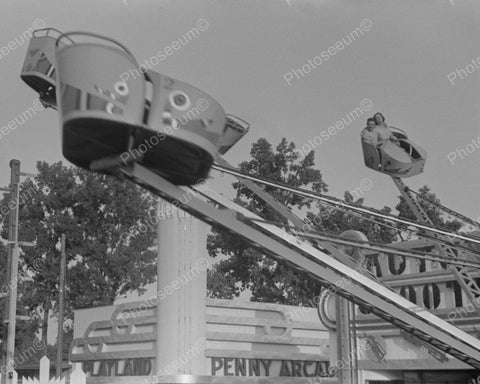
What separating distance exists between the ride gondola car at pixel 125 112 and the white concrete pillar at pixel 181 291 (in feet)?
35.4

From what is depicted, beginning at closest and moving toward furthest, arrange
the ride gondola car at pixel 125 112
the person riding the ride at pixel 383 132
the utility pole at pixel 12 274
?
the ride gondola car at pixel 125 112 < the person riding the ride at pixel 383 132 < the utility pole at pixel 12 274

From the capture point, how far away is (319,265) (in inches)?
366

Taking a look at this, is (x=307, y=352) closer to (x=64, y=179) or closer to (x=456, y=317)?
(x=456, y=317)

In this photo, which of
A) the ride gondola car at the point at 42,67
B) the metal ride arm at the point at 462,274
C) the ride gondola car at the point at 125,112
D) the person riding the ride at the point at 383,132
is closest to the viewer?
the ride gondola car at the point at 125,112

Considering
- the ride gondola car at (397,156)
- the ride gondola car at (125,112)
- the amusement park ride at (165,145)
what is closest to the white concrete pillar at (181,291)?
the ride gondola car at (397,156)

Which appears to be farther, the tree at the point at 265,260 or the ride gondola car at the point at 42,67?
the tree at the point at 265,260

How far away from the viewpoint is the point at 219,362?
74.8 ft

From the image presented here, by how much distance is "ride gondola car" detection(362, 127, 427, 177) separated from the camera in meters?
12.3

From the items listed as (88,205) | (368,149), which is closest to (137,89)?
(368,149)

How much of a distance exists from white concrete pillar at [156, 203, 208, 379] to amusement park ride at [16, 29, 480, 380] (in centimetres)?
808

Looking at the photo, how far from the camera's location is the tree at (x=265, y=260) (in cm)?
4412

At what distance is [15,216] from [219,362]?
276 inches

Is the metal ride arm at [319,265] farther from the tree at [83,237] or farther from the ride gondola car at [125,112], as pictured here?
the tree at [83,237]

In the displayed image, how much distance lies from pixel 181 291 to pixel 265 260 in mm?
26394
